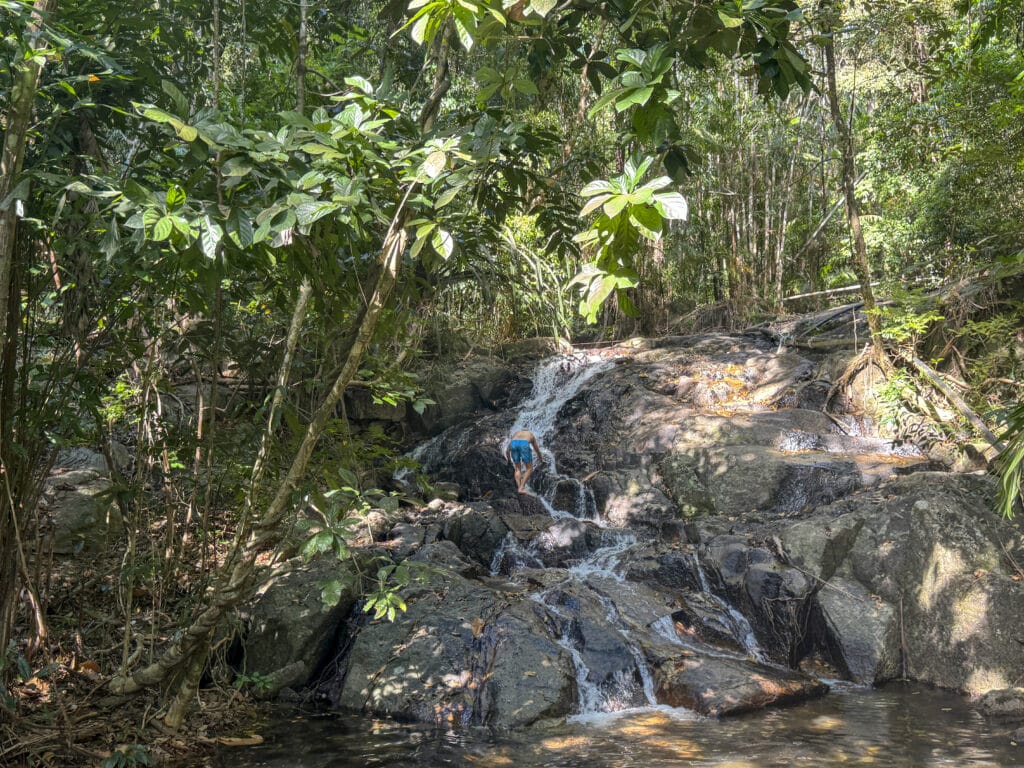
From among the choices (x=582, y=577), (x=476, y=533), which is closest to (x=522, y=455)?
(x=476, y=533)

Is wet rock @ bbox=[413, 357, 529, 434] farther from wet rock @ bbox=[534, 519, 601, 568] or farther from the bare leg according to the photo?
wet rock @ bbox=[534, 519, 601, 568]

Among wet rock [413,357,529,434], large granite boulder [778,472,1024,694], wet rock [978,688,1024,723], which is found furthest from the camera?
wet rock [413,357,529,434]

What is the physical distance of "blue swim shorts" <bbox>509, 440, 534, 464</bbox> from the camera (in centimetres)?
1052

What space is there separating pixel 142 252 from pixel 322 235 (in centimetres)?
69

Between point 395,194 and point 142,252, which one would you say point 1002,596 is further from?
point 142,252

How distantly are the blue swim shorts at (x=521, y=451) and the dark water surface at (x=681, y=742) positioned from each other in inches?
186

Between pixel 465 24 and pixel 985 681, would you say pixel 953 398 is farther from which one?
pixel 465 24

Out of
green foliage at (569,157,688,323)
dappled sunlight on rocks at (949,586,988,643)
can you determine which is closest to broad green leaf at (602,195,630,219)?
green foliage at (569,157,688,323)

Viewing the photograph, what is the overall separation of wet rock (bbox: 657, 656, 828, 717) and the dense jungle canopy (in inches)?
96.8

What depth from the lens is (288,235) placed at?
8.89 feet

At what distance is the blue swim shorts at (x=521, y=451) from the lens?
10.5 metres

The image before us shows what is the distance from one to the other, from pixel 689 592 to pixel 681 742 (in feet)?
8.20

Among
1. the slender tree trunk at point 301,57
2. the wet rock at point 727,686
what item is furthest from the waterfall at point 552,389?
the slender tree trunk at point 301,57

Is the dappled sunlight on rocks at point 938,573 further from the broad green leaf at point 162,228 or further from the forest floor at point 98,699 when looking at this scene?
the broad green leaf at point 162,228
